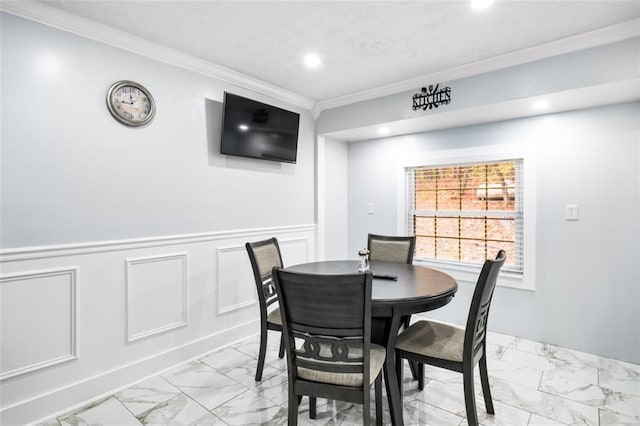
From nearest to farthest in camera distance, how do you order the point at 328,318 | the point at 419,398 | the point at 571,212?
the point at 328,318, the point at 419,398, the point at 571,212

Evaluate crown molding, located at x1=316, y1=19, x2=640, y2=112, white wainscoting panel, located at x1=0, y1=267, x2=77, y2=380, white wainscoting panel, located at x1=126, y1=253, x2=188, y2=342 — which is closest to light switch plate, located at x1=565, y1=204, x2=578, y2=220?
crown molding, located at x1=316, y1=19, x2=640, y2=112

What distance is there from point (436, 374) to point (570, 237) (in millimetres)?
1708

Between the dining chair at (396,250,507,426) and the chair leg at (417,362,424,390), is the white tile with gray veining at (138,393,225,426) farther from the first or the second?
the chair leg at (417,362,424,390)

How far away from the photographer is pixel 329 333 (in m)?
1.51

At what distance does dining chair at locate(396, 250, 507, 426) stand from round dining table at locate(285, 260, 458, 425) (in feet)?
0.52

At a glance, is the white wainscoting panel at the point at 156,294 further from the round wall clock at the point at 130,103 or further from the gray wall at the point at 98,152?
the round wall clock at the point at 130,103

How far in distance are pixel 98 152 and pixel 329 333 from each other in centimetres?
199

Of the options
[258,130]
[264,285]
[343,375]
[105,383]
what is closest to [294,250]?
[264,285]

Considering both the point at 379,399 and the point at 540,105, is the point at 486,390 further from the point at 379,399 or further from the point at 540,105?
the point at 540,105

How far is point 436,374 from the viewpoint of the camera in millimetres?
2539

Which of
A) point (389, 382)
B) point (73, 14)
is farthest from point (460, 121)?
point (73, 14)

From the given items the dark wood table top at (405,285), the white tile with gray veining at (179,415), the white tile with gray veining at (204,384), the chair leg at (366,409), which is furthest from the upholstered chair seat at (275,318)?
the chair leg at (366,409)

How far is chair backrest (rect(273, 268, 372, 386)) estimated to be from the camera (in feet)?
4.75

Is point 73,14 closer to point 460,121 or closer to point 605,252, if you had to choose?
point 460,121
